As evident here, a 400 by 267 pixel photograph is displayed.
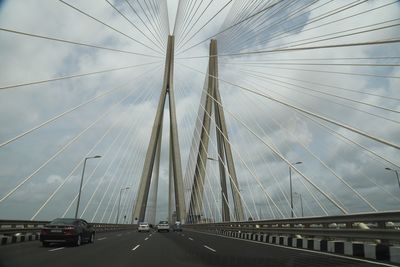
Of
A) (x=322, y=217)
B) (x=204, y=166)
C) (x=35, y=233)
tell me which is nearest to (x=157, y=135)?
(x=204, y=166)

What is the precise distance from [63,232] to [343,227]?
34.5 feet

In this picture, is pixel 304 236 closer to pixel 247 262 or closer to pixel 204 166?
pixel 247 262

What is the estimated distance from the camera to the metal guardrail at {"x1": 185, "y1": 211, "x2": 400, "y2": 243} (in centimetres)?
956

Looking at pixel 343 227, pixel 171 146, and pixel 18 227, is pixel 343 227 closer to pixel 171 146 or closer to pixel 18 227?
pixel 18 227

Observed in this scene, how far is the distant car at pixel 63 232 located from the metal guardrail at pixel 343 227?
28.0 ft

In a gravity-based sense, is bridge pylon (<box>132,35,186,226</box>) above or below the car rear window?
above

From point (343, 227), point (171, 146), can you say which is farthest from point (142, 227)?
point (343, 227)

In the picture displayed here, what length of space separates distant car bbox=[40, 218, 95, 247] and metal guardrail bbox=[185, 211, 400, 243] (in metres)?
8.53

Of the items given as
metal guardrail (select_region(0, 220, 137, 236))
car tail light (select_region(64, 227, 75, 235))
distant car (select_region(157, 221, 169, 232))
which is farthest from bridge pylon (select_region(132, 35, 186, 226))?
car tail light (select_region(64, 227, 75, 235))

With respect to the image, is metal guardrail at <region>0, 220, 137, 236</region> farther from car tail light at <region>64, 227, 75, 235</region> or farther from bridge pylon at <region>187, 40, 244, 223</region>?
bridge pylon at <region>187, 40, 244, 223</region>

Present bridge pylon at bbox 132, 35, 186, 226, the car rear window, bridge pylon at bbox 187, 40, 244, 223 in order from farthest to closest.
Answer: bridge pylon at bbox 132, 35, 186, 226, bridge pylon at bbox 187, 40, 244, 223, the car rear window

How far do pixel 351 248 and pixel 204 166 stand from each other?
84.1ft

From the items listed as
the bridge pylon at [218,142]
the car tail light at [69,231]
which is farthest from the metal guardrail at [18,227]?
the bridge pylon at [218,142]

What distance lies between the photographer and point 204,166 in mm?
36719
